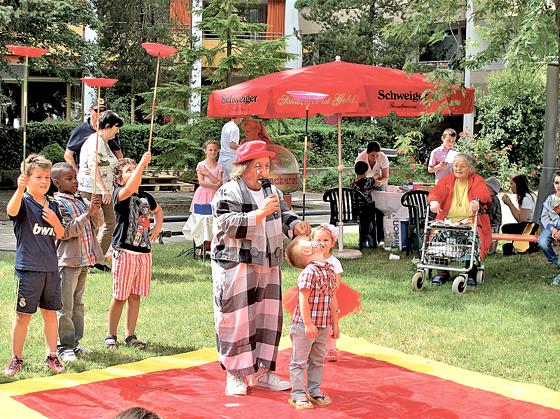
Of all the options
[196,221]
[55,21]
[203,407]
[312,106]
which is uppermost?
[55,21]

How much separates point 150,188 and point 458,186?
46.6ft

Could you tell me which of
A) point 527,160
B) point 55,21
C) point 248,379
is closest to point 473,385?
point 248,379

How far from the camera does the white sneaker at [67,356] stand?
22.0 ft

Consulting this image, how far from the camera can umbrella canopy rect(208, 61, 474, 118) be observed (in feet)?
37.7

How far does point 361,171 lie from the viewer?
13.0 m

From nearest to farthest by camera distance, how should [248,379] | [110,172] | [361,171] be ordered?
[248,379] < [110,172] < [361,171]

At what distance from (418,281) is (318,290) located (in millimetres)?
4520

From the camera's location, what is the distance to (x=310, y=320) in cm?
551

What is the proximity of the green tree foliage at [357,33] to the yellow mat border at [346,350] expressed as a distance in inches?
934

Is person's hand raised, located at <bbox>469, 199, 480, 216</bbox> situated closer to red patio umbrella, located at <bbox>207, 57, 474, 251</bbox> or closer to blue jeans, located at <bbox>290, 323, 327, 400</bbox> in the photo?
red patio umbrella, located at <bbox>207, 57, 474, 251</bbox>

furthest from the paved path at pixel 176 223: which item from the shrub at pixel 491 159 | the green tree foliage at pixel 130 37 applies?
the green tree foliage at pixel 130 37

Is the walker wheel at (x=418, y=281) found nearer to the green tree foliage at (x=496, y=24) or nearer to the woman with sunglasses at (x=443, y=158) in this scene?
the green tree foliage at (x=496, y=24)

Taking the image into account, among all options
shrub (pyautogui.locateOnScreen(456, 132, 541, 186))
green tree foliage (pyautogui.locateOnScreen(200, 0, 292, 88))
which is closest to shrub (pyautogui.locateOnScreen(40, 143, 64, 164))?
green tree foliage (pyautogui.locateOnScreen(200, 0, 292, 88))

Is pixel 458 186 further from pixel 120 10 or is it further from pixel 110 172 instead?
pixel 120 10
